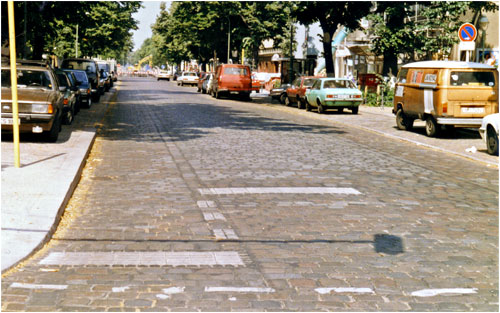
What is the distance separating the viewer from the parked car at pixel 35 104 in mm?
14156

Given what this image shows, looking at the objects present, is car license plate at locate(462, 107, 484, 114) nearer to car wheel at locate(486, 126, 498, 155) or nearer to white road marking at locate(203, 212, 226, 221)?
car wheel at locate(486, 126, 498, 155)

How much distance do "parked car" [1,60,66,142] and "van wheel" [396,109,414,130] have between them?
427 inches

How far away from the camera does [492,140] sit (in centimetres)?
1530

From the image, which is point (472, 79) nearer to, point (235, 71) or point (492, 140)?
point (492, 140)

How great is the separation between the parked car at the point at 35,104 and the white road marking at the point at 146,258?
8537 mm

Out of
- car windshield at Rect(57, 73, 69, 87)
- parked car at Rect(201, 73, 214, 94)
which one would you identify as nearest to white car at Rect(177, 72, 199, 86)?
parked car at Rect(201, 73, 214, 94)

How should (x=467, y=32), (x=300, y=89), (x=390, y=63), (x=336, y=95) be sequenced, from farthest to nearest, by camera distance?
(x=390, y=63)
(x=300, y=89)
(x=336, y=95)
(x=467, y=32)

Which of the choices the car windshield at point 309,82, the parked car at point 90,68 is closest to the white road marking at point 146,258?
the car windshield at point 309,82

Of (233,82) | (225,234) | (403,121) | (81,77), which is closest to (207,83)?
(233,82)

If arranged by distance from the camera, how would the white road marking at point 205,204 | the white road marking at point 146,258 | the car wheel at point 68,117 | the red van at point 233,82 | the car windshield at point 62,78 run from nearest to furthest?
the white road marking at point 146,258, the white road marking at point 205,204, the car wheel at point 68,117, the car windshield at point 62,78, the red van at point 233,82

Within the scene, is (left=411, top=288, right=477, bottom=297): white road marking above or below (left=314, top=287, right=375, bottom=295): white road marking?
above

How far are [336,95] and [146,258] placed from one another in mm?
23513

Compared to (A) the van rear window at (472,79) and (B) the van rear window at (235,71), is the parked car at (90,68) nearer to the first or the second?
(B) the van rear window at (235,71)

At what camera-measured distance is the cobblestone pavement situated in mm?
5000
